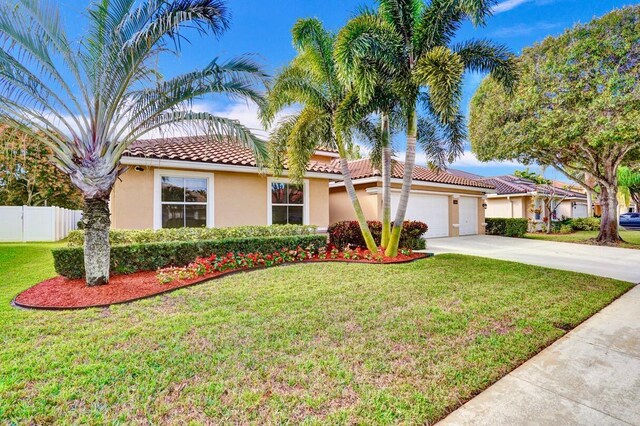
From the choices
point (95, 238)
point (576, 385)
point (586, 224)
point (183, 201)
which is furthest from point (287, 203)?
point (586, 224)

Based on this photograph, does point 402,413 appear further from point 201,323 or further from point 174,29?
point 174,29

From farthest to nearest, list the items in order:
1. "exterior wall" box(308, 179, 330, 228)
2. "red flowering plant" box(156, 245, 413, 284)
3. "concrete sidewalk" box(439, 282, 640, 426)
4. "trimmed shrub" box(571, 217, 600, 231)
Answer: "trimmed shrub" box(571, 217, 600, 231) → "exterior wall" box(308, 179, 330, 228) → "red flowering plant" box(156, 245, 413, 284) → "concrete sidewalk" box(439, 282, 640, 426)

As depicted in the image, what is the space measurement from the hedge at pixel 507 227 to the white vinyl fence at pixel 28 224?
26521 millimetres

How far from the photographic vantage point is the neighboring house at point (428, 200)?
618 inches

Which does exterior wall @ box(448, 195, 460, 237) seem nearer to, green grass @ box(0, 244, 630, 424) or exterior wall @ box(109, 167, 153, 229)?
green grass @ box(0, 244, 630, 424)

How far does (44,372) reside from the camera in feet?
11.2

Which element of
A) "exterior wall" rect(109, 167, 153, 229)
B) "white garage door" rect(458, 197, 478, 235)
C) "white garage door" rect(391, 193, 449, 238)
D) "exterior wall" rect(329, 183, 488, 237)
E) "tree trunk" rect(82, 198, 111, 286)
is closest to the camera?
"tree trunk" rect(82, 198, 111, 286)

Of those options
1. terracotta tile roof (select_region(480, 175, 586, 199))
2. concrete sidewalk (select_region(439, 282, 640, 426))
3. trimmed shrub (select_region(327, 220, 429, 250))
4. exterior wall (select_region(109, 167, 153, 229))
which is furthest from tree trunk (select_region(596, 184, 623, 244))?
exterior wall (select_region(109, 167, 153, 229))

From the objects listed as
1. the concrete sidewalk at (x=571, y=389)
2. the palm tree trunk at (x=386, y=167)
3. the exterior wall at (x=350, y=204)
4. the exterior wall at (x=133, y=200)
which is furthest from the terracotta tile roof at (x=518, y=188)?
the exterior wall at (x=133, y=200)

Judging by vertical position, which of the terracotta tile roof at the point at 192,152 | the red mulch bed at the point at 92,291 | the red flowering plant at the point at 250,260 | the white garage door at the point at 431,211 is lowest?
the red mulch bed at the point at 92,291

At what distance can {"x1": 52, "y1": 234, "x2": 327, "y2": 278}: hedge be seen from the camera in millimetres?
7141

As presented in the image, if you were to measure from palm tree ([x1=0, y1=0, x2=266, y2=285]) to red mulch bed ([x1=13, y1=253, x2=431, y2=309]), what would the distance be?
432 mm

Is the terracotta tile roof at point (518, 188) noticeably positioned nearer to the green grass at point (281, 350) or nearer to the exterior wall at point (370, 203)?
the exterior wall at point (370, 203)

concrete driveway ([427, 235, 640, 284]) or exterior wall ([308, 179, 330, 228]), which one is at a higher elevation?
exterior wall ([308, 179, 330, 228])
